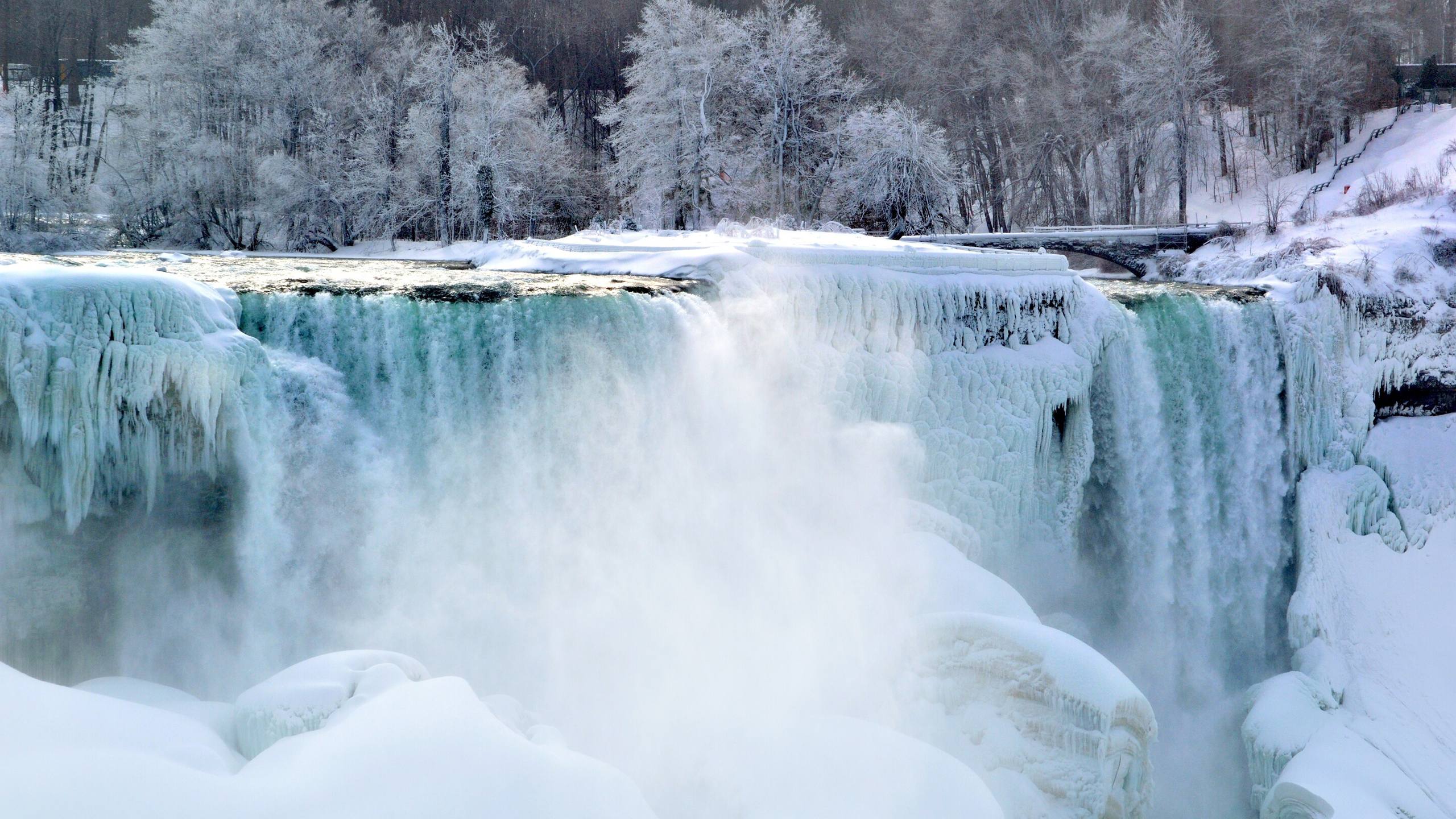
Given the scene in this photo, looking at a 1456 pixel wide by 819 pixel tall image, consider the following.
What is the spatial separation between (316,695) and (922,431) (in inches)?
276

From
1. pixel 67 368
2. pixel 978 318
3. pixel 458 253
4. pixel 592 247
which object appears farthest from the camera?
pixel 458 253

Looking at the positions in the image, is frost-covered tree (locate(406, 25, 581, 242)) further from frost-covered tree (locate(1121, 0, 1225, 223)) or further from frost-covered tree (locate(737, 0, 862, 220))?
frost-covered tree (locate(1121, 0, 1225, 223))

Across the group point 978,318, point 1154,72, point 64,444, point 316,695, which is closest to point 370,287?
point 64,444

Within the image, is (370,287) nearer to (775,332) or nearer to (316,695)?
(775,332)

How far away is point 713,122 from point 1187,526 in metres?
21.2

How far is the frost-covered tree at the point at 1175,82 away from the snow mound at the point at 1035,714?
74.4 ft

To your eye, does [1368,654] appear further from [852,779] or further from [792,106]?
[792,106]

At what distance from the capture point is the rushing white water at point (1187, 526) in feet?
38.8

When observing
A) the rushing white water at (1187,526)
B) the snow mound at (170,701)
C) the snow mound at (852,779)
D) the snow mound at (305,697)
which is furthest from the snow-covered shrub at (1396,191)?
the snow mound at (170,701)

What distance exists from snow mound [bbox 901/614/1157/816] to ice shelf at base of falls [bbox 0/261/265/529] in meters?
5.78

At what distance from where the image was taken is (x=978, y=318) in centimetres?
1155

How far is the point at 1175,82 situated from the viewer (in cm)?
2816

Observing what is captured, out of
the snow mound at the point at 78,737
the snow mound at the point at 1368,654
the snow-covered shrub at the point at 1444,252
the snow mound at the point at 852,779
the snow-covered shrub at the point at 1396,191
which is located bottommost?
the snow mound at the point at 1368,654

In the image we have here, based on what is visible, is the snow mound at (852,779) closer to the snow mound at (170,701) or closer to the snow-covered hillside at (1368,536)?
the snow mound at (170,701)
